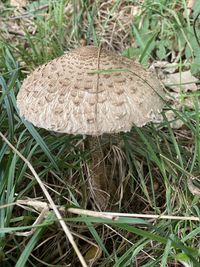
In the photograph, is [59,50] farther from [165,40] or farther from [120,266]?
[120,266]

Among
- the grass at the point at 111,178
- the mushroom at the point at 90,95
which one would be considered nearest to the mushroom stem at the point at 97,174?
the grass at the point at 111,178

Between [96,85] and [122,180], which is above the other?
[96,85]

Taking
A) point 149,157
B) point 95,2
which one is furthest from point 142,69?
point 95,2

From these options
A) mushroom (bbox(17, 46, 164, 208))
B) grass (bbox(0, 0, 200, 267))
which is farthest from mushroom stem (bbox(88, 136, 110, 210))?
mushroom (bbox(17, 46, 164, 208))

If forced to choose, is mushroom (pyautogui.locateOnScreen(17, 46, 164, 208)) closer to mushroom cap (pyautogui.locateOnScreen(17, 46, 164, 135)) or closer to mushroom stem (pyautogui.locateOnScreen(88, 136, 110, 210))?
mushroom cap (pyautogui.locateOnScreen(17, 46, 164, 135))

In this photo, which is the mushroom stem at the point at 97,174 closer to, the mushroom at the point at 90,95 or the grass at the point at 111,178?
the grass at the point at 111,178

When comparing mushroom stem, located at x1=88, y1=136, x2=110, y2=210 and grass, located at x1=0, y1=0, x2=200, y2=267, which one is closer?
grass, located at x1=0, y1=0, x2=200, y2=267
